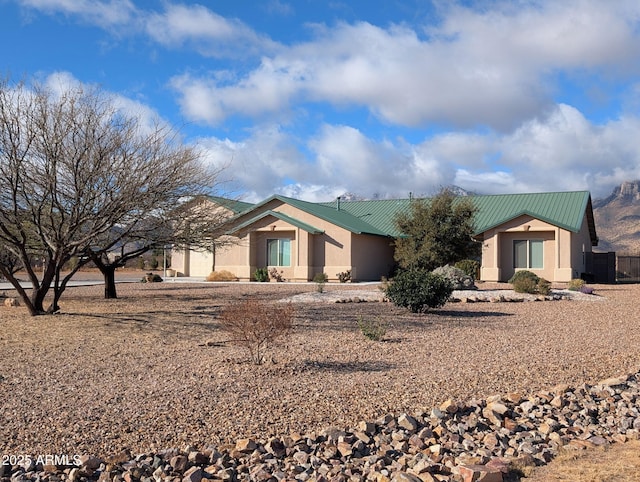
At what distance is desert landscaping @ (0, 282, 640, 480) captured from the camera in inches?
256

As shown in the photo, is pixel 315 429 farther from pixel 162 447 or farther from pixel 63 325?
pixel 63 325

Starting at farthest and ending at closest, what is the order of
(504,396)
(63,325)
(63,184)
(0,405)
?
(63,184) < (63,325) < (504,396) < (0,405)

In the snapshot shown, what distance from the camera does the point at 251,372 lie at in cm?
895

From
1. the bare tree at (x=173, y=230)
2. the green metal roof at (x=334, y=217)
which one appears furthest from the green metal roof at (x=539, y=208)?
the bare tree at (x=173, y=230)

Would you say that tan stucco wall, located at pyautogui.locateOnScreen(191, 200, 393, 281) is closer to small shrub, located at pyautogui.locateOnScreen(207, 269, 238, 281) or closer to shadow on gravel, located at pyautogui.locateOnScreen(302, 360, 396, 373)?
small shrub, located at pyautogui.locateOnScreen(207, 269, 238, 281)

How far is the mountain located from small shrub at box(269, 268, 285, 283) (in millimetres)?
81631

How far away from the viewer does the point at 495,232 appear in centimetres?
3353

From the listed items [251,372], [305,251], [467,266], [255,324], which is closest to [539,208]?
[467,266]

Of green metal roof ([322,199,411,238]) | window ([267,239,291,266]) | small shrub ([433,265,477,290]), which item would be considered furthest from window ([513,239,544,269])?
window ([267,239,291,266])

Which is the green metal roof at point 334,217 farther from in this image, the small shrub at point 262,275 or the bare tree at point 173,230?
the bare tree at point 173,230

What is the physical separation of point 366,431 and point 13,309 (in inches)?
550

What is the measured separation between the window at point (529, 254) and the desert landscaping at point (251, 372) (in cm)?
1713

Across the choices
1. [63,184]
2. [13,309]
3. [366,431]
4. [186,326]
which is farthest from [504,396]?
[13,309]

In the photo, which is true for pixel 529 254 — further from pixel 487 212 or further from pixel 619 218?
pixel 619 218
